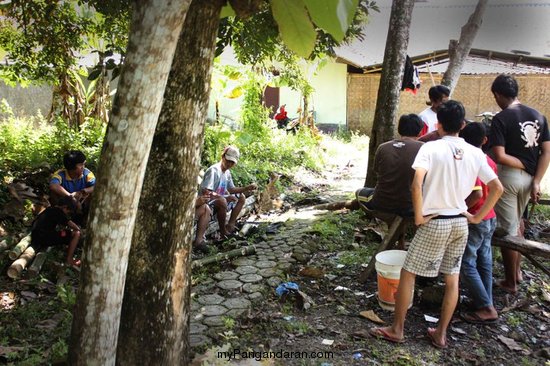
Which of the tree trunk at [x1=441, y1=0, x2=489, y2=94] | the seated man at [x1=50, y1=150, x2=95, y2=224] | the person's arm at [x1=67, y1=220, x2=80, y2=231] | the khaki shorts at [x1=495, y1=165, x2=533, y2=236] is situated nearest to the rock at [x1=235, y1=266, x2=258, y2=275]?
the person's arm at [x1=67, y1=220, x2=80, y2=231]

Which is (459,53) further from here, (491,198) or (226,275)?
(226,275)

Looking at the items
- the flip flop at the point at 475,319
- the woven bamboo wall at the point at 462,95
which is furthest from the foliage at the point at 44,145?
the woven bamboo wall at the point at 462,95

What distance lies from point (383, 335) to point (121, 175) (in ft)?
8.21

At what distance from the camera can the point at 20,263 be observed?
4.86 metres

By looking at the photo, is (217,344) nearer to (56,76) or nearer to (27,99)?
(56,76)

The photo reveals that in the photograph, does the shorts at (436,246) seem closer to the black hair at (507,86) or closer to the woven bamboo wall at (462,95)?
the black hair at (507,86)

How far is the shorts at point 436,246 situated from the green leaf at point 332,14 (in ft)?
8.17

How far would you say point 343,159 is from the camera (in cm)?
1304

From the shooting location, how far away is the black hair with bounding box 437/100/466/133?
11.3ft

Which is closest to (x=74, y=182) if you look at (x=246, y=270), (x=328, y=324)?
(x=246, y=270)

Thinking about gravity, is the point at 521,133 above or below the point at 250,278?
above

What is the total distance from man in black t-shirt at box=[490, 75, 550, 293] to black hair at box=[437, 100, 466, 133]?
1.21 meters

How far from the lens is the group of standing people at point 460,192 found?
3406 mm

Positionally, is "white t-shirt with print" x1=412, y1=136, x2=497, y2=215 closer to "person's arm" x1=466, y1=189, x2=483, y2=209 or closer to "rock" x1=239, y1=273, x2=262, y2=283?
"person's arm" x1=466, y1=189, x2=483, y2=209
